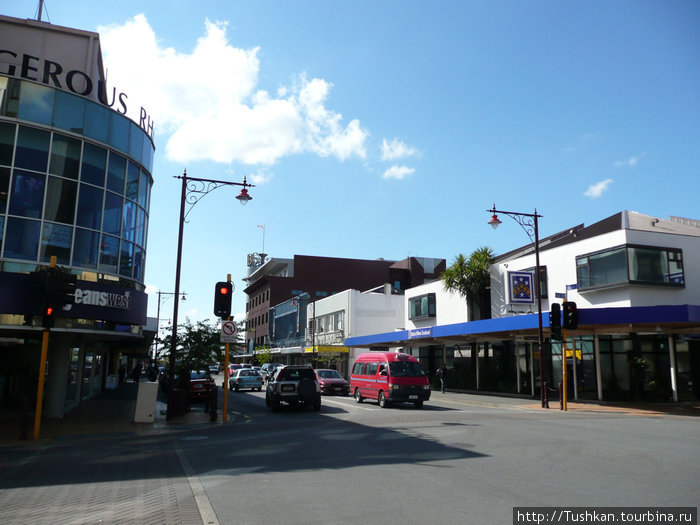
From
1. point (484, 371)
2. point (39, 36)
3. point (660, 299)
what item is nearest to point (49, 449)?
point (39, 36)

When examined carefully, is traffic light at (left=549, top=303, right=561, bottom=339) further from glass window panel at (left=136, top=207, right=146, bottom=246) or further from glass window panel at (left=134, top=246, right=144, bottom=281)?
glass window panel at (left=136, top=207, right=146, bottom=246)

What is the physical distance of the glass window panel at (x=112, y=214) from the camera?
19375 millimetres

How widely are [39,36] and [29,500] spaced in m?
20.4

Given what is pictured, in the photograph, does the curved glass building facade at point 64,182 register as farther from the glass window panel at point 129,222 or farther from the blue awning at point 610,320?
the blue awning at point 610,320

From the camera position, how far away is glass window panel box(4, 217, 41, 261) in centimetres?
1709

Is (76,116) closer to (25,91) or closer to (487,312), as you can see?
(25,91)

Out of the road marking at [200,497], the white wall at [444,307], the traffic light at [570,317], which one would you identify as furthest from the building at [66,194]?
the white wall at [444,307]

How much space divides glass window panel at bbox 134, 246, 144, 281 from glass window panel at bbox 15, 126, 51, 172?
4364 millimetres

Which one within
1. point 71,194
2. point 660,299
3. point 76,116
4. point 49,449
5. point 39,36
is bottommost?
point 49,449

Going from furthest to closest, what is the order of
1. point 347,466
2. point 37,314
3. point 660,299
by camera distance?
point 660,299 < point 37,314 < point 347,466

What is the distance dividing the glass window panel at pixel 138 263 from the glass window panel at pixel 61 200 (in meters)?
→ 3.01

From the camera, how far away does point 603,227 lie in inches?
1438

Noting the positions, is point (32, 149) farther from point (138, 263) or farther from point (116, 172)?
point (138, 263)

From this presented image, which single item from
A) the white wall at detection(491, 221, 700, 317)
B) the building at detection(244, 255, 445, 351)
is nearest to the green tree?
the white wall at detection(491, 221, 700, 317)
